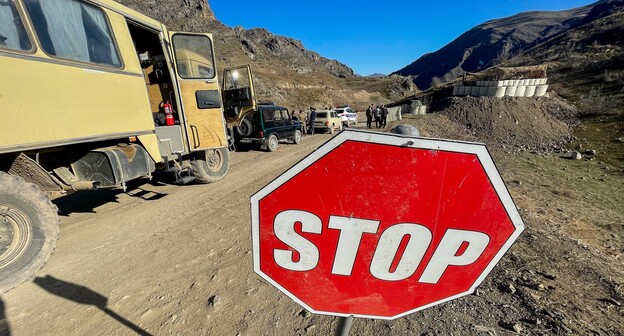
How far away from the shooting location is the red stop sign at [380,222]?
0.95m

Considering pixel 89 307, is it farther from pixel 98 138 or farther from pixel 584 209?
Result: pixel 584 209

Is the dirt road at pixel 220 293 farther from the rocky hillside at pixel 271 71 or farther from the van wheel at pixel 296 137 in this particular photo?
the rocky hillside at pixel 271 71

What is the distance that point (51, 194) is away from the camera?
380cm

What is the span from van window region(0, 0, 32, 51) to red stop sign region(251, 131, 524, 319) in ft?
13.3

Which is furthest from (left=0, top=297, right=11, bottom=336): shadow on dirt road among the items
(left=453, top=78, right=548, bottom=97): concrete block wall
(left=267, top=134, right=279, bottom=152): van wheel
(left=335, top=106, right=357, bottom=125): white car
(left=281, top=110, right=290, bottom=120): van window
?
(left=453, top=78, right=548, bottom=97): concrete block wall

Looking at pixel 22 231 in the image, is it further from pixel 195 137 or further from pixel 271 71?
pixel 271 71

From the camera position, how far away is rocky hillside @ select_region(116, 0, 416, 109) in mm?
47125

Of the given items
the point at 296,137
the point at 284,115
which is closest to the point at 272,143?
the point at 284,115

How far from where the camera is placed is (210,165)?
6.96m

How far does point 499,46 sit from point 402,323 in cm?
17384

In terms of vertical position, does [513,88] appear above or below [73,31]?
below

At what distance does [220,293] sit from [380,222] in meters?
2.41

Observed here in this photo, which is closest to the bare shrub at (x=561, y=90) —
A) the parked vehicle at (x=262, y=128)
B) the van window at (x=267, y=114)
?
the parked vehicle at (x=262, y=128)

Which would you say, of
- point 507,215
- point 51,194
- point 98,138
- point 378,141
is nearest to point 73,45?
point 98,138
